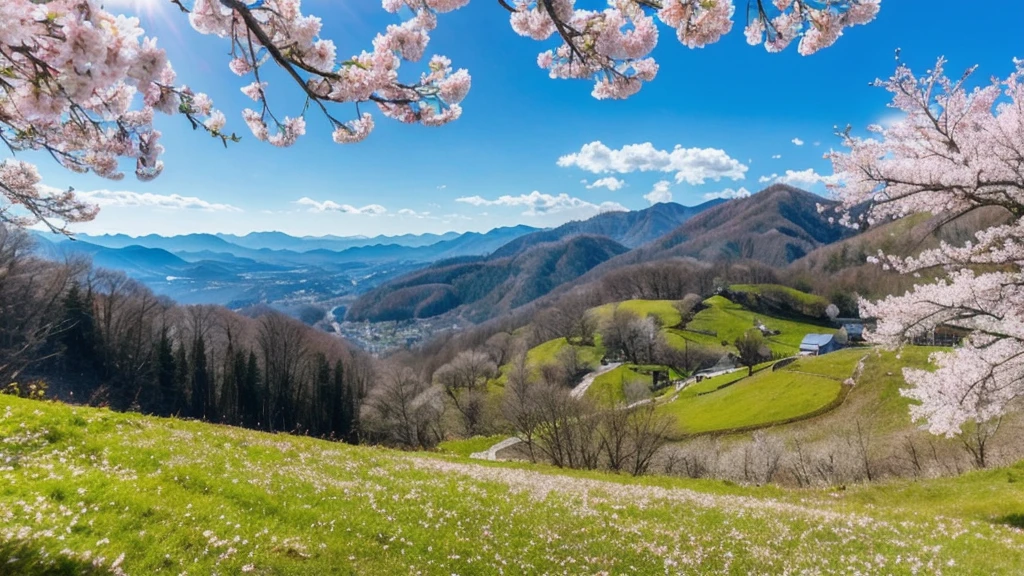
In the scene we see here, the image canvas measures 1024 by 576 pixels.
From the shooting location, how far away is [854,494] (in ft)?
69.8

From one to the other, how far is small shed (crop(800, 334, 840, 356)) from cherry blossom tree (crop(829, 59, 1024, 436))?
102 m

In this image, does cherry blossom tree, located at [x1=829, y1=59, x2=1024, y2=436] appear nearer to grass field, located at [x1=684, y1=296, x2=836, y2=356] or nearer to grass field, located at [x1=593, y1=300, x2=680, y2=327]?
grass field, located at [x1=684, y1=296, x2=836, y2=356]

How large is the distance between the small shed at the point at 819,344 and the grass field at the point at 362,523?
330 ft

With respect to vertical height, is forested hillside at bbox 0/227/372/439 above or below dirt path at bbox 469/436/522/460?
above

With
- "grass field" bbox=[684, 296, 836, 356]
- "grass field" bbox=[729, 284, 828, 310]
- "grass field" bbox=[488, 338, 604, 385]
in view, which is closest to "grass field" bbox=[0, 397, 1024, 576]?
"grass field" bbox=[488, 338, 604, 385]

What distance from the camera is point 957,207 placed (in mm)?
12953

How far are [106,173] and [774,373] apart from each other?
77197 mm

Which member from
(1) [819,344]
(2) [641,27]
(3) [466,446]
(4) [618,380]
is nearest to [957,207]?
(2) [641,27]

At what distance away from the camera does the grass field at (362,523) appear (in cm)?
687

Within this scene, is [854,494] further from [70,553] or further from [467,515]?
[70,553]

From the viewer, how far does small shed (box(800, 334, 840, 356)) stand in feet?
335

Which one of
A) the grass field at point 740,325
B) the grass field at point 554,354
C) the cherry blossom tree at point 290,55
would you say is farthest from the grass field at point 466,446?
the grass field at point 740,325

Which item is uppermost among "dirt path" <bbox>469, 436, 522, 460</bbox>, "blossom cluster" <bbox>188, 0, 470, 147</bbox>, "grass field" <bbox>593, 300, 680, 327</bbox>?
"grass field" <bbox>593, 300, 680, 327</bbox>

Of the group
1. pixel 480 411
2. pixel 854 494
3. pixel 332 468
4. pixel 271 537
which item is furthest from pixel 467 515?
pixel 480 411
